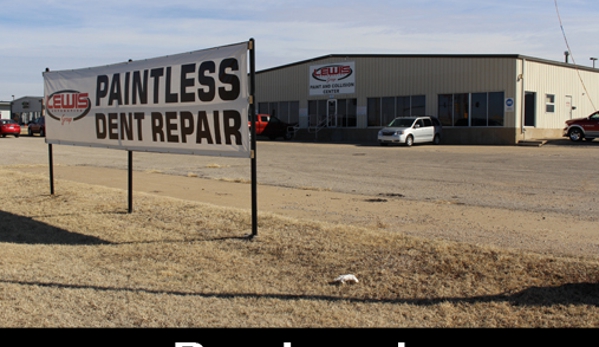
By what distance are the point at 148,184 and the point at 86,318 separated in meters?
9.27

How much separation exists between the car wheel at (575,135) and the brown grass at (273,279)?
26592mm

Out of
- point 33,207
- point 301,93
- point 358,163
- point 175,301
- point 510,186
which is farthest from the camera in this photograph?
point 301,93

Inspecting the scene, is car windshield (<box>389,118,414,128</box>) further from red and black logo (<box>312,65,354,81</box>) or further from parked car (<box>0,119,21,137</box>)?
parked car (<box>0,119,21,137</box>)

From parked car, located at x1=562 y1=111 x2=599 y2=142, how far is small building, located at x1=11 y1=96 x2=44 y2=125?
80650 millimetres

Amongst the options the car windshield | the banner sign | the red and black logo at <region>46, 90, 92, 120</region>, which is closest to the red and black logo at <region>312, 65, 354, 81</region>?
the banner sign

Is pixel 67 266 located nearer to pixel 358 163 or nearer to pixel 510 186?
pixel 510 186

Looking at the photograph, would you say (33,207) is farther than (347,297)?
Yes

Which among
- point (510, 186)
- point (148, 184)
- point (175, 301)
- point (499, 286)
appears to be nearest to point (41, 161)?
point (148, 184)

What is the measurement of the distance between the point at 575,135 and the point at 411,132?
862 cm

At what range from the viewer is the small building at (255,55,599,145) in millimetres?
32188

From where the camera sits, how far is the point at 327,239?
7.51 metres

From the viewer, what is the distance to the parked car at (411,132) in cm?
3062

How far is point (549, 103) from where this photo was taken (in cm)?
3441

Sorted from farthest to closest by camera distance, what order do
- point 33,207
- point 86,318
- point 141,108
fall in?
point 33,207 → point 141,108 → point 86,318
